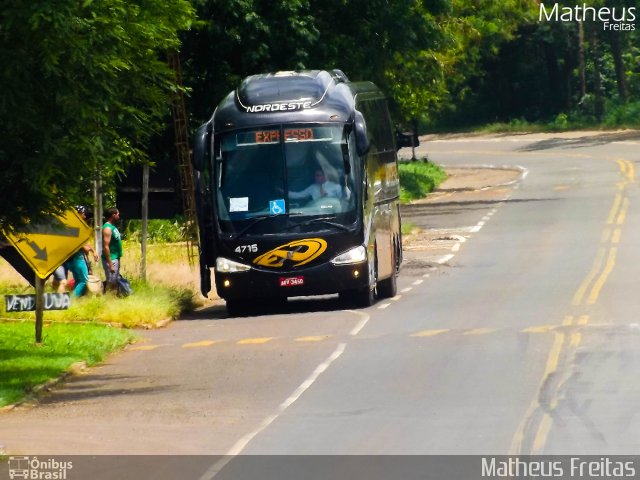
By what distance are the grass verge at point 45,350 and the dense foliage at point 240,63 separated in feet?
5.83

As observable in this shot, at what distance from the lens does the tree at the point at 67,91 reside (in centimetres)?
1434

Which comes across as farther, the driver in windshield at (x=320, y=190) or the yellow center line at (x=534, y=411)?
the driver in windshield at (x=320, y=190)

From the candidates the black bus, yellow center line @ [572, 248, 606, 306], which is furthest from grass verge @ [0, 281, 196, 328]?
yellow center line @ [572, 248, 606, 306]

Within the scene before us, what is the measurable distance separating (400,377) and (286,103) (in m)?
8.80

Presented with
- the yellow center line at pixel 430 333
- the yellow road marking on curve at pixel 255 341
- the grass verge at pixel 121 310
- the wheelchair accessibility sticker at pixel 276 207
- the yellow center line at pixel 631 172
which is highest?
the wheelchair accessibility sticker at pixel 276 207

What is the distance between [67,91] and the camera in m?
14.8

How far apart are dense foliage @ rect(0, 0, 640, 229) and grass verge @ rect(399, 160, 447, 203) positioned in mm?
2350

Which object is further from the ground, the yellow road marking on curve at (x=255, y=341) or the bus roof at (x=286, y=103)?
the bus roof at (x=286, y=103)

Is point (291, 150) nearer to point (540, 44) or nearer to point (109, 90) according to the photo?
point (109, 90)

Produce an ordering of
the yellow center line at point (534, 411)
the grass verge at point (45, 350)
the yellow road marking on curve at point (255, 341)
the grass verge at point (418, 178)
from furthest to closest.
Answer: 1. the grass verge at point (418, 178)
2. the yellow road marking on curve at point (255, 341)
3. the grass verge at point (45, 350)
4. the yellow center line at point (534, 411)

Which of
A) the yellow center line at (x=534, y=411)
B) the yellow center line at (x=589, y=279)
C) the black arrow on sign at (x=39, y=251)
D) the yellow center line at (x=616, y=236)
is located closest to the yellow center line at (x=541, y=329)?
the yellow center line at (x=534, y=411)

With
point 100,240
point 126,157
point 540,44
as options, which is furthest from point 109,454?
point 540,44
